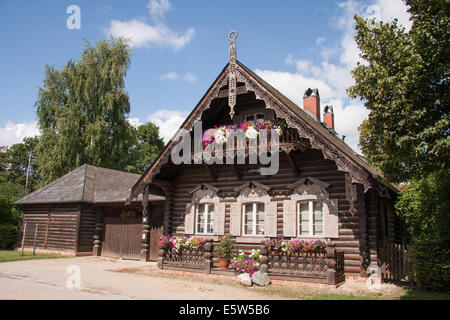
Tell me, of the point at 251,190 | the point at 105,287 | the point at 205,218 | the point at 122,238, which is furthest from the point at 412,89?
the point at 122,238

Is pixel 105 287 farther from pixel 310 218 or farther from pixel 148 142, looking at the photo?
pixel 148 142

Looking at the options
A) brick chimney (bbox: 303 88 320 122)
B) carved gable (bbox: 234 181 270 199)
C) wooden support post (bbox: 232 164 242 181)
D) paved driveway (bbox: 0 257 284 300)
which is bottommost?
paved driveway (bbox: 0 257 284 300)

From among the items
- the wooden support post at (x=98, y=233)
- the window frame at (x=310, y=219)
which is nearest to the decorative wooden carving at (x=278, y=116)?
the window frame at (x=310, y=219)

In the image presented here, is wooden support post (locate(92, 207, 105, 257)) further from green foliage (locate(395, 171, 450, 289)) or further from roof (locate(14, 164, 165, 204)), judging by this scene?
green foliage (locate(395, 171, 450, 289))

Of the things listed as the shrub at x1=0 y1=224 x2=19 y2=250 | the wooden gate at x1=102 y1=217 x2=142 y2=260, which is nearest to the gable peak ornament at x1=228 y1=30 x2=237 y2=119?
the wooden gate at x1=102 y1=217 x2=142 y2=260

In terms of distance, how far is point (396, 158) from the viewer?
1020cm

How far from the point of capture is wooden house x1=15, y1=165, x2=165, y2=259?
21.6 meters

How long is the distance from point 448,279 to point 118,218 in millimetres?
17455

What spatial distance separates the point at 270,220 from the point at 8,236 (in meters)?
21.5

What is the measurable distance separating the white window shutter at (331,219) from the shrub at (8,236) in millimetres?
23582

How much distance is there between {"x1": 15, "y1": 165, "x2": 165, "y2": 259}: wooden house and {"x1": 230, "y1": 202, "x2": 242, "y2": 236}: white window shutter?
235 inches

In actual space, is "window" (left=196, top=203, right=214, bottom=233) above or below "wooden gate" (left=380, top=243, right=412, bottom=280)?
above

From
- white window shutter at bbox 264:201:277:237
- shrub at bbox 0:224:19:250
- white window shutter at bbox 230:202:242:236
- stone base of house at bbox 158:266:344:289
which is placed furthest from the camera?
shrub at bbox 0:224:19:250
